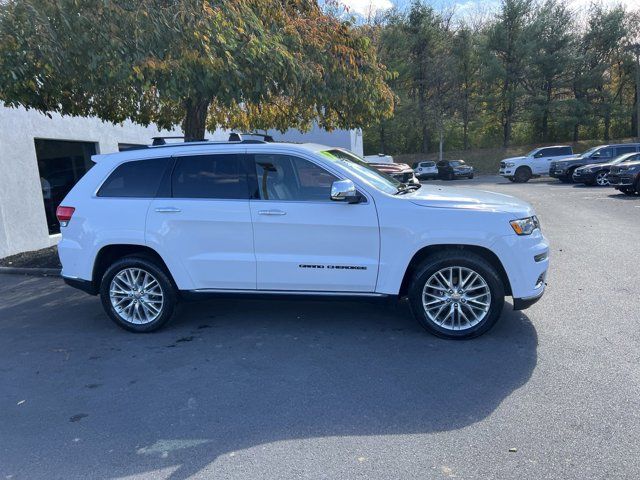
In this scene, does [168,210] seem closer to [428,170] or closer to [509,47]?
[428,170]

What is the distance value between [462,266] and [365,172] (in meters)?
1.38

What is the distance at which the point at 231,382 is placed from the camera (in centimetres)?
404

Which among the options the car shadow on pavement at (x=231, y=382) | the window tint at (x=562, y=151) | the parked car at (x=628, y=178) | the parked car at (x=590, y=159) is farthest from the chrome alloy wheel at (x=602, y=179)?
the car shadow on pavement at (x=231, y=382)

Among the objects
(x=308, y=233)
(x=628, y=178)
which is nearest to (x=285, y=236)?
(x=308, y=233)

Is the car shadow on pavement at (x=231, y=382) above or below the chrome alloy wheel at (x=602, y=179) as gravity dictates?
below

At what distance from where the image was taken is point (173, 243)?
4977 millimetres

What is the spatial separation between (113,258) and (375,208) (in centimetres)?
287

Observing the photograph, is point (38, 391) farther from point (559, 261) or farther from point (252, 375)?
point (559, 261)

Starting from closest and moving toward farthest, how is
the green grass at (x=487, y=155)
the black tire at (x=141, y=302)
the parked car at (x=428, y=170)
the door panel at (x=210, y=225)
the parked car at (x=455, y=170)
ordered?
1. the door panel at (x=210, y=225)
2. the black tire at (x=141, y=302)
3. the parked car at (x=455, y=170)
4. the parked car at (x=428, y=170)
5. the green grass at (x=487, y=155)

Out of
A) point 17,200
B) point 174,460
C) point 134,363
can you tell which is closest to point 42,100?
point 17,200

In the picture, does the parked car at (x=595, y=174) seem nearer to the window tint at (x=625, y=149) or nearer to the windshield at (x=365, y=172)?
the window tint at (x=625, y=149)

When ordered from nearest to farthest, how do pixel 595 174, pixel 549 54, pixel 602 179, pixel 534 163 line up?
pixel 602 179 → pixel 595 174 → pixel 534 163 → pixel 549 54

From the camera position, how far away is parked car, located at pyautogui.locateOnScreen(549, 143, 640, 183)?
22014 mm

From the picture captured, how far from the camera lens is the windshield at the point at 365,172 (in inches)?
193
